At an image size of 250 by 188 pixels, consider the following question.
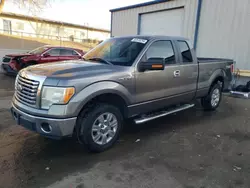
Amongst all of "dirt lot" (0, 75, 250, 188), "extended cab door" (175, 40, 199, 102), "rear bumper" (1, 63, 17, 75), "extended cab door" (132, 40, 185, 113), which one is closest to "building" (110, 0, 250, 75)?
"extended cab door" (175, 40, 199, 102)

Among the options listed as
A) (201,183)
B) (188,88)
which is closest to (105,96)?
(201,183)

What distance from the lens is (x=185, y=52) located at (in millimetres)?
4688

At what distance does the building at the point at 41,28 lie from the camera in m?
27.5

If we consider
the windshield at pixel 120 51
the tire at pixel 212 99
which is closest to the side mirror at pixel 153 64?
the windshield at pixel 120 51

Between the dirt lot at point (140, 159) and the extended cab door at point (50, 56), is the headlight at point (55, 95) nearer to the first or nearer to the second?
the dirt lot at point (140, 159)

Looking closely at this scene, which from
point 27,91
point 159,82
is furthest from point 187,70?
point 27,91

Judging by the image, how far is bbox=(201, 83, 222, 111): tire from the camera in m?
5.70

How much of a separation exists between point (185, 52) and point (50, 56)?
807 centimetres

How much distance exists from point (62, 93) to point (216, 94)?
15.3 ft

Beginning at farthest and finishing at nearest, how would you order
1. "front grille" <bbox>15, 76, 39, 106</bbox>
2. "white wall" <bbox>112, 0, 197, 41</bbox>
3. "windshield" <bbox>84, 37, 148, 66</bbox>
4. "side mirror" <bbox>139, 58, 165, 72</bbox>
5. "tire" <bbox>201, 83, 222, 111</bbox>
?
"white wall" <bbox>112, 0, 197, 41</bbox>
"tire" <bbox>201, 83, 222, 111</bbox>
"windshield" <bbox>84, 37, 148, 66</bbox>
"side mirror" <bbox>139, 58, 165, 72</bbox>
"front grille" <bbox>15, 76, 39, 106</bbox>

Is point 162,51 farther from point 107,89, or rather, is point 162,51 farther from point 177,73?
point 107,89

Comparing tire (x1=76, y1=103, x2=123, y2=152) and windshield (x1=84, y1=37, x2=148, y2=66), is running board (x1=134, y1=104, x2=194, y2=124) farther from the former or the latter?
windshield (x1=84, y1=37, x2=148, y2=66)

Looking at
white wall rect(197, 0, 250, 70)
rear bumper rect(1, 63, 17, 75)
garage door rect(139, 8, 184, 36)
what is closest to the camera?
white wall rect(197, 0, 250, 70)

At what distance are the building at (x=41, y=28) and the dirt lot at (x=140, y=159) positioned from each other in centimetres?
2462
